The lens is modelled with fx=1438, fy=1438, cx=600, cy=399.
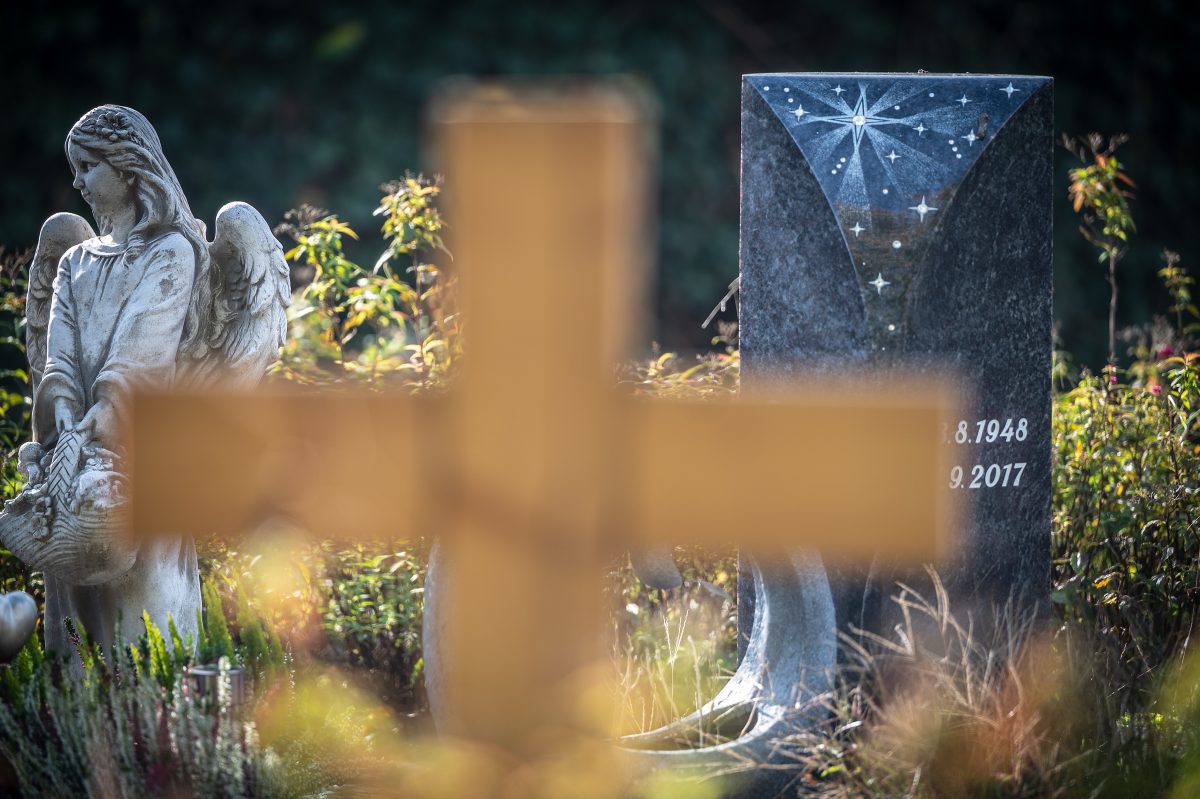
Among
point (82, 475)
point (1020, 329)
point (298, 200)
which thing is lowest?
point (82, 475)

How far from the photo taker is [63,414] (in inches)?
131

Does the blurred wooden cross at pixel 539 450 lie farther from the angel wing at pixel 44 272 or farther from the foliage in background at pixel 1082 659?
the angel wing at pixel 44 272

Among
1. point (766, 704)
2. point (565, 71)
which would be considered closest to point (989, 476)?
point (766, 704)

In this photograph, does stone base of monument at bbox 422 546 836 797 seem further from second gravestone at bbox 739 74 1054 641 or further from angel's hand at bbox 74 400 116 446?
angel's hand at bbox 74 400 116 446

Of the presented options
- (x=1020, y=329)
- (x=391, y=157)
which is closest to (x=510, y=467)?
(x=1020, y=329)

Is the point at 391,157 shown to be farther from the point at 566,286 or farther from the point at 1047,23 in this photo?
the point at 566,286

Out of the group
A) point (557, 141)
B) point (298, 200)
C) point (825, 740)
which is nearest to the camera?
point (557, 141)

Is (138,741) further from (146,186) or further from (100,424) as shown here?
(146,186)

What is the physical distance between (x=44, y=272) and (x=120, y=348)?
0.67m

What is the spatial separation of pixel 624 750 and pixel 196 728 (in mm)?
827

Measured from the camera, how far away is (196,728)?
107 inches

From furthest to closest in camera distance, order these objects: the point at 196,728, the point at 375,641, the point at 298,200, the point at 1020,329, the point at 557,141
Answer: the point at 298,200, the point at 375,641, the point at 1020,329, the point at 196,728, the point at 557,141

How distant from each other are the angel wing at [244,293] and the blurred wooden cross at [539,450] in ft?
6.93

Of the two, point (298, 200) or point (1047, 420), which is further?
point (298, 200)
